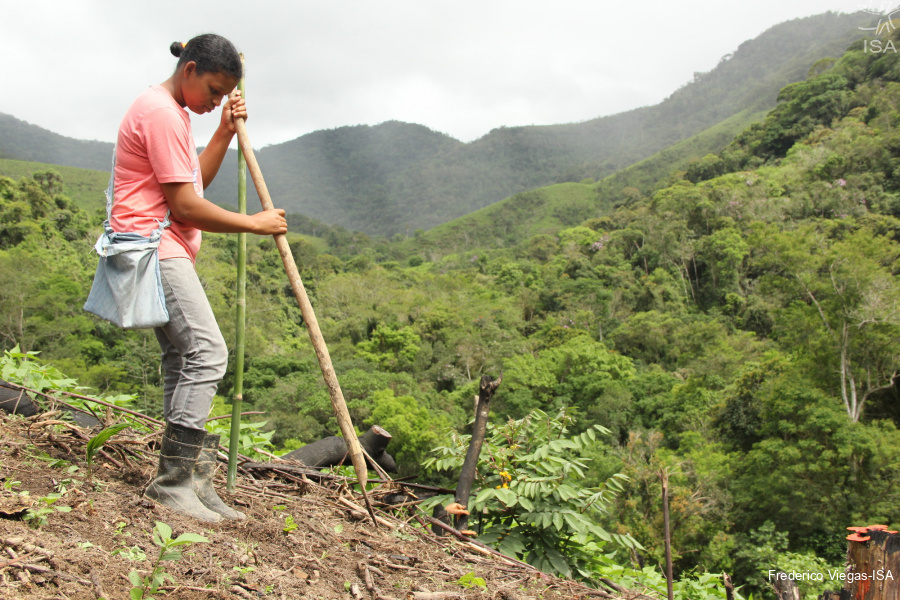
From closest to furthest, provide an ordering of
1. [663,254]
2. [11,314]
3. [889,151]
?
[11,314] → [889,151] → [663,254]

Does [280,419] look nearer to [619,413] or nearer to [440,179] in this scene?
[619,413]

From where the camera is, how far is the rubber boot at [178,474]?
1.96 metres

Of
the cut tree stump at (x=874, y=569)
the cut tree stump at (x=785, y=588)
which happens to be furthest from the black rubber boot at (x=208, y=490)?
the cut tree stump at (x=874, y=569)

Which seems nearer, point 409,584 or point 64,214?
point 409,584

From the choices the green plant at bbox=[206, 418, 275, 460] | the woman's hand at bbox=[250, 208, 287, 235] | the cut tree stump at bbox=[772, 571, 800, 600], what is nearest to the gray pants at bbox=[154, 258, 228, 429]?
the woman's hand at bbox=[250, 208, 287, 235]

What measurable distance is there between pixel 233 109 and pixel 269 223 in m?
0.55

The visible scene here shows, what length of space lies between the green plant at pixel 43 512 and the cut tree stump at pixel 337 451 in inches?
59.4

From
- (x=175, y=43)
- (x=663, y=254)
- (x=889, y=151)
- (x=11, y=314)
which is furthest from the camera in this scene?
(x=663, y=254)

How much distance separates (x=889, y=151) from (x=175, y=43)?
4639cm

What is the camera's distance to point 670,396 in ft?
80.3

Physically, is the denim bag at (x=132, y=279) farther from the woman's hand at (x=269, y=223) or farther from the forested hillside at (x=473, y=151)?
the forested hillside at (x=473, y=151)

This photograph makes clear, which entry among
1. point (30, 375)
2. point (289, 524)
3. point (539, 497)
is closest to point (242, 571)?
point (289, 524)

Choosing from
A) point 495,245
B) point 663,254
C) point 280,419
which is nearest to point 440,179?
point 495,245

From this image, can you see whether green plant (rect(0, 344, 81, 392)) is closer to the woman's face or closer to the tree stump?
the woman's face
